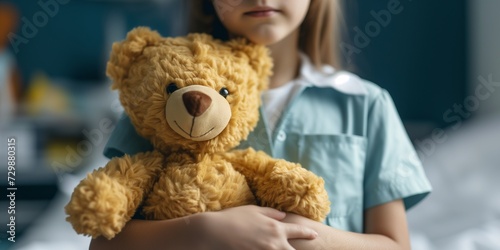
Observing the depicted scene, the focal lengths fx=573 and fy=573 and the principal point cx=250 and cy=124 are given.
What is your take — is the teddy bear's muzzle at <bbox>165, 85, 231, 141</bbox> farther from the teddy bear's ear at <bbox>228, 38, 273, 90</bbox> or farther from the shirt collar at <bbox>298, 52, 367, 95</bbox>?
the shirt collar at <bbox>298, 52, 367, 95</bbox>

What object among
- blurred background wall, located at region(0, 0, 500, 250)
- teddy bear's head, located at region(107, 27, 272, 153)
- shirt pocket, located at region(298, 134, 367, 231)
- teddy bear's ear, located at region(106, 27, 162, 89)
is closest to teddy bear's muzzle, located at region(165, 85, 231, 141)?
teddy bear's head, located at region(107, 27, 272, 153)

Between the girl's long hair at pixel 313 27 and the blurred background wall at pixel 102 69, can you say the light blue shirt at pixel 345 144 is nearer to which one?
the girl's long hair at pixel 313 27

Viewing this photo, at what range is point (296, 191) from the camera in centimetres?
64

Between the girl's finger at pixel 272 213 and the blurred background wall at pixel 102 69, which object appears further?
the blurred background wall at pixel 102 69

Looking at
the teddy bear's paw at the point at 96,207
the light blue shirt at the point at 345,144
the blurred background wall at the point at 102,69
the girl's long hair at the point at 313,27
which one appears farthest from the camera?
the blurred background wall at the point at 102,69

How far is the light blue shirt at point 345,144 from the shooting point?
809 millimetres

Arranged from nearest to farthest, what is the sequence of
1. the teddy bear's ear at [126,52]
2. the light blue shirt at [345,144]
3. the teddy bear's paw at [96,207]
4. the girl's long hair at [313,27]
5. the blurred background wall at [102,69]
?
the teddy bear's paw at [96,207], the teddy bear's ear at [126,52], the light blue shirt at [345,144], the girl's long hair at [313,27], the blurred background wall at [102,69]

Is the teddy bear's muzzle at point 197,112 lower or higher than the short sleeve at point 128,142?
higher

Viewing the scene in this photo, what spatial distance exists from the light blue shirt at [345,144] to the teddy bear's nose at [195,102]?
191 millimetres

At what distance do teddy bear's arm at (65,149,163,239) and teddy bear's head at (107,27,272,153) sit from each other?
0.06 metres

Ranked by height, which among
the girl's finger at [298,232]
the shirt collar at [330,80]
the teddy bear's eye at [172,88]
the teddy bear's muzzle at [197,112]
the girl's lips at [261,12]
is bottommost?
the girl's finger at [298,232]

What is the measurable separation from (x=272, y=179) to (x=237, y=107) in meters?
0.09

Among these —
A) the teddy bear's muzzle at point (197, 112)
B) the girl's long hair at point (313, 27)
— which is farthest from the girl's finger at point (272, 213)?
the girl's long hair at point (313, 27)

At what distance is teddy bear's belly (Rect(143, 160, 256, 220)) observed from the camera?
0.64 m
